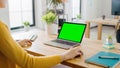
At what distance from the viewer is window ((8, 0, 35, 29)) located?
350 centimetres

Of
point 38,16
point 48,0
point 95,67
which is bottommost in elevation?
point 95,67

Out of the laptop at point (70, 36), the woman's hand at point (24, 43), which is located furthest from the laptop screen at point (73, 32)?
the woman's hand at point (24, 43)

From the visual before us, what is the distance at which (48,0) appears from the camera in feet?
12.4

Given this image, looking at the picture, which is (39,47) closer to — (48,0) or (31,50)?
(31,50)

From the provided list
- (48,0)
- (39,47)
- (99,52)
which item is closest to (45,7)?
(48,0)

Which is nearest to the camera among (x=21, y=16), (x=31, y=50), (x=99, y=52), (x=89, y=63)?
(x=89, y=63)

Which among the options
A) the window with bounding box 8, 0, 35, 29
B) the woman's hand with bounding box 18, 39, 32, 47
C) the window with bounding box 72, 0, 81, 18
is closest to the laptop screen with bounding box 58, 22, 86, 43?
the woman's hand with bounding box 18, 39, 32, 47

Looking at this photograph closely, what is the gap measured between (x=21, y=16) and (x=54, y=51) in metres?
2.32

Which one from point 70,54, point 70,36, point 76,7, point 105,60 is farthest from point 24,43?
point 76,7

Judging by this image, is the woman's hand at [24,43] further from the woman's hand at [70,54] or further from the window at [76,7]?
the window at [76,7]

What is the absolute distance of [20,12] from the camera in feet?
12.1

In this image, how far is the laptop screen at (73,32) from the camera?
5.88ft

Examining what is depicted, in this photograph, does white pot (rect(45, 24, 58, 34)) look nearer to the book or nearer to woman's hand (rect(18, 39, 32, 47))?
woman's hand (rect(18, 39, 32, 47))

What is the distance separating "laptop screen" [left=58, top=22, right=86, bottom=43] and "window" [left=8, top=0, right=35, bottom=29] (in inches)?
72.3
